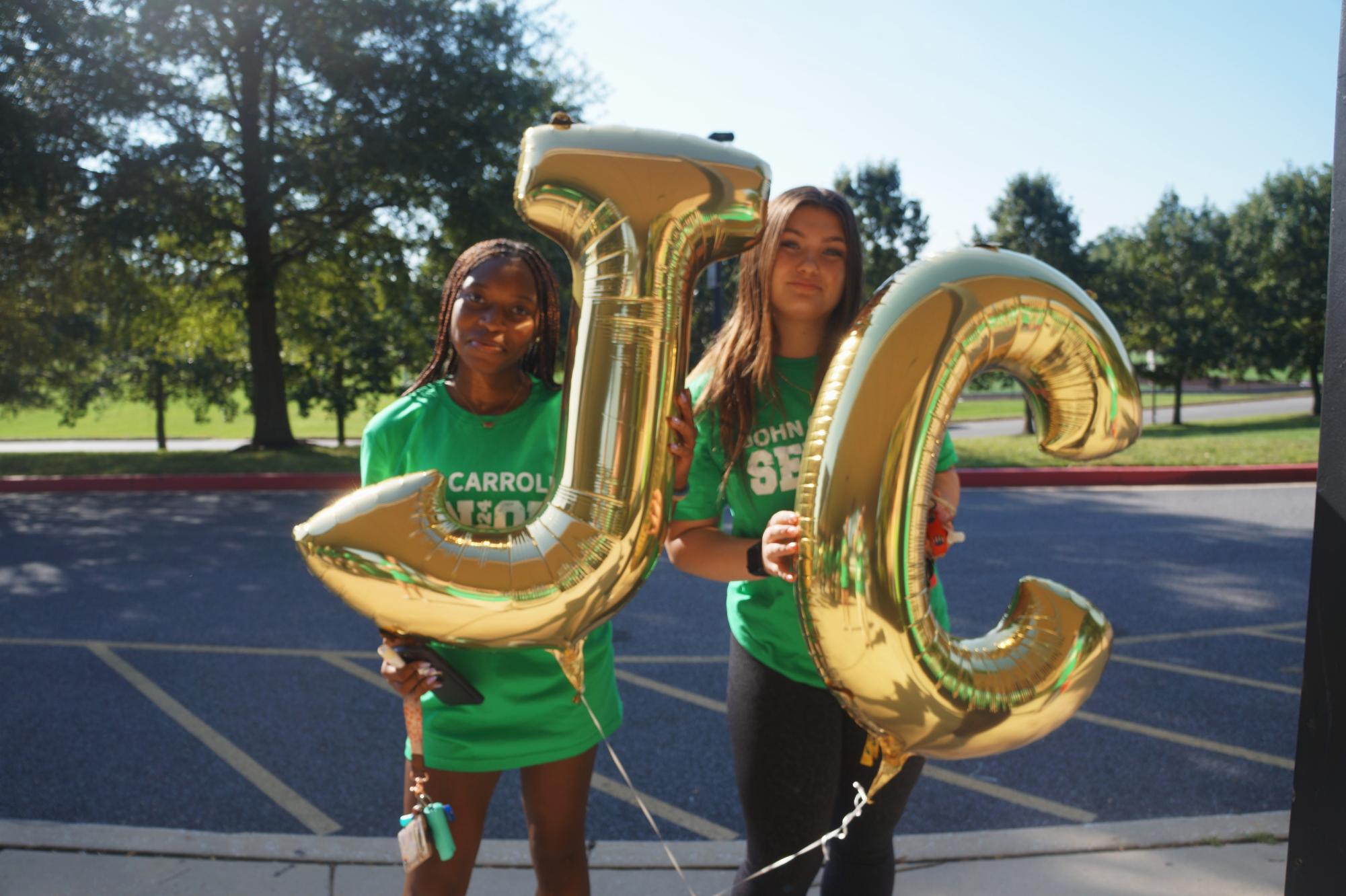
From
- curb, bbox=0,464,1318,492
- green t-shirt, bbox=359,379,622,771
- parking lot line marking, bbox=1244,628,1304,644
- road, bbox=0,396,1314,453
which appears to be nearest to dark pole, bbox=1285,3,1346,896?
green t-shirt, bbox=359,379,622,771

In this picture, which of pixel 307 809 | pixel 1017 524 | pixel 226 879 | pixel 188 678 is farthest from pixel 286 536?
pixel 1017 524

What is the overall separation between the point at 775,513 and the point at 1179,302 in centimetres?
2707

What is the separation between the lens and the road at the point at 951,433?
20.9 m

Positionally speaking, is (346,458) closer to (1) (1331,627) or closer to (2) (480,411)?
(2) (480,411)

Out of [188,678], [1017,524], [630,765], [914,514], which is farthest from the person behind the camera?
[1017,524]

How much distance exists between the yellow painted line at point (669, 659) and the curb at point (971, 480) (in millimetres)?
6901

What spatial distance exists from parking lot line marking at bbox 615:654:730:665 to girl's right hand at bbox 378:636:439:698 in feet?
10.2

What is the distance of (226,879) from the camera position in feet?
8.57

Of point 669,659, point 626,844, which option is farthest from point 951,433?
point 626,844

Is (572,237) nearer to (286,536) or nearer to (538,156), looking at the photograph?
(538,156)

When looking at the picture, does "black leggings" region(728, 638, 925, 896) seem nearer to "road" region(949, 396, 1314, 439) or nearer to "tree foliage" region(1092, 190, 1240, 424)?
"road" region(949, 396, 1314, 439)

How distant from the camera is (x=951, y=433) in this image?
25391 millimetres

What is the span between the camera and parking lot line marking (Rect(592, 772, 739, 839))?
303 centimetres

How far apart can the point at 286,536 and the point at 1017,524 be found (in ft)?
20.1
